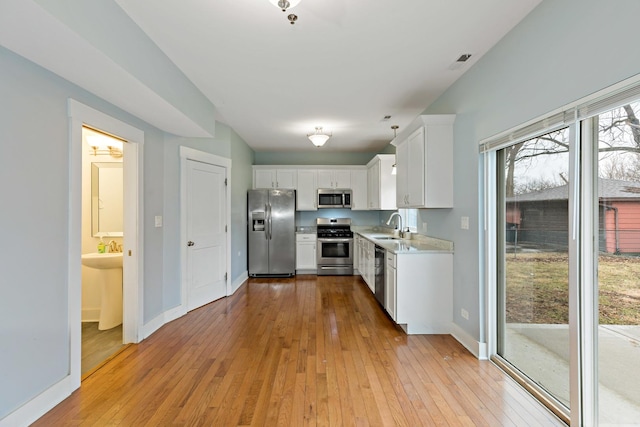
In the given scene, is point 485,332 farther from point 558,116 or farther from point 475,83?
point 475,83

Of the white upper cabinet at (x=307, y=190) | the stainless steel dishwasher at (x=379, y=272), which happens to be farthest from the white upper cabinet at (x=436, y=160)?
the white upper cabinet at (x=307, y=190)

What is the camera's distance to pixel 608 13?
1540 millimetres

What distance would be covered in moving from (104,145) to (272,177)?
323cm

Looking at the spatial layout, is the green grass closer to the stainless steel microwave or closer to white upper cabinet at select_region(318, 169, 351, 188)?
the stainless steel microwave

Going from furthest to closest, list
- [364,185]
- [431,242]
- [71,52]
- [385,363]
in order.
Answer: [364,185], [431,242], [385,363], [71,52]

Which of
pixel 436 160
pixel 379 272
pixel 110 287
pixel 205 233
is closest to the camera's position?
pixel 436 160

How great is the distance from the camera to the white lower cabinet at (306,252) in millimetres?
6289

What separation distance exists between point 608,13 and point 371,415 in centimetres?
261

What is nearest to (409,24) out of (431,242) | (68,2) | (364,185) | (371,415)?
(68,2)

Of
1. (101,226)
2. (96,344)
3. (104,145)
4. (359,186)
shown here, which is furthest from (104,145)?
(359,186)

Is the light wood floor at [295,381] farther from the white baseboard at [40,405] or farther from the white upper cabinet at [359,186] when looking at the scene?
the white upper cabinet at [359,186]

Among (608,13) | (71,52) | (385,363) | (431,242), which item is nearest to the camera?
(608,13)

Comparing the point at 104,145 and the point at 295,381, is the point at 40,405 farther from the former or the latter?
the point at 104,145

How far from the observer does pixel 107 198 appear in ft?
12.5
